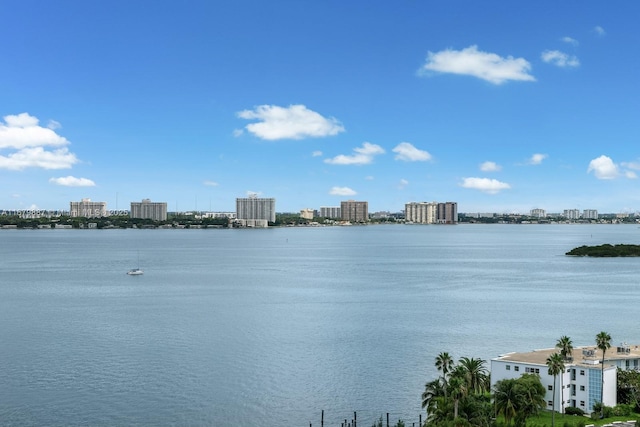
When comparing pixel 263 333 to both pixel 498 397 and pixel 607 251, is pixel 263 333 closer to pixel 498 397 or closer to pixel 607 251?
pixel 498 397

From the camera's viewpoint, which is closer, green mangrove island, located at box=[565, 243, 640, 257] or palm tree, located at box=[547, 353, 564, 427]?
palm tree, located at box=[547, 353, 564, 427]

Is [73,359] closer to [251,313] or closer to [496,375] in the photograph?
[251,313]

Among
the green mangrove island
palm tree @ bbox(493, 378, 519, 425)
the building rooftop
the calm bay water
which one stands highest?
the green mangrove island

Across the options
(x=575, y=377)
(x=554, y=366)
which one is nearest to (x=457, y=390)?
(x=554, y=366)

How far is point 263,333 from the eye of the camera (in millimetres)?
42312

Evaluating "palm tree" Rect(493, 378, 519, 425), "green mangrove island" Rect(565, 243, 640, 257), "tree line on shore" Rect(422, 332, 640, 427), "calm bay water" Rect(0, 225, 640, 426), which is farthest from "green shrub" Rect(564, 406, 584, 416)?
"green mangrove island" Rect(565, 243, 640, 257)

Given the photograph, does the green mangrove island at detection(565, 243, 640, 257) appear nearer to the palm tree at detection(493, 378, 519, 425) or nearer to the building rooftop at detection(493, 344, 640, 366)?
the building rooftop at detection(493, 344, 640, 366)

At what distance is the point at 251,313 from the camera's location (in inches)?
1966

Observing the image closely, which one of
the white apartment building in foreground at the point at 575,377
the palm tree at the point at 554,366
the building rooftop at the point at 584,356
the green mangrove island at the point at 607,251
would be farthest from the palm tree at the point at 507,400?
the green mangrove island at the point at 607,251

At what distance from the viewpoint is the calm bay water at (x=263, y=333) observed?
2831cm

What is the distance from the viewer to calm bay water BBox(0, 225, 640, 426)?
2831 cm

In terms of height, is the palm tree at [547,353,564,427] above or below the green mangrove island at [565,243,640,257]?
below

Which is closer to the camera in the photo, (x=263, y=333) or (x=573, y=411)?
(x=573, y=411)

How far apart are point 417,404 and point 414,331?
1445cm
